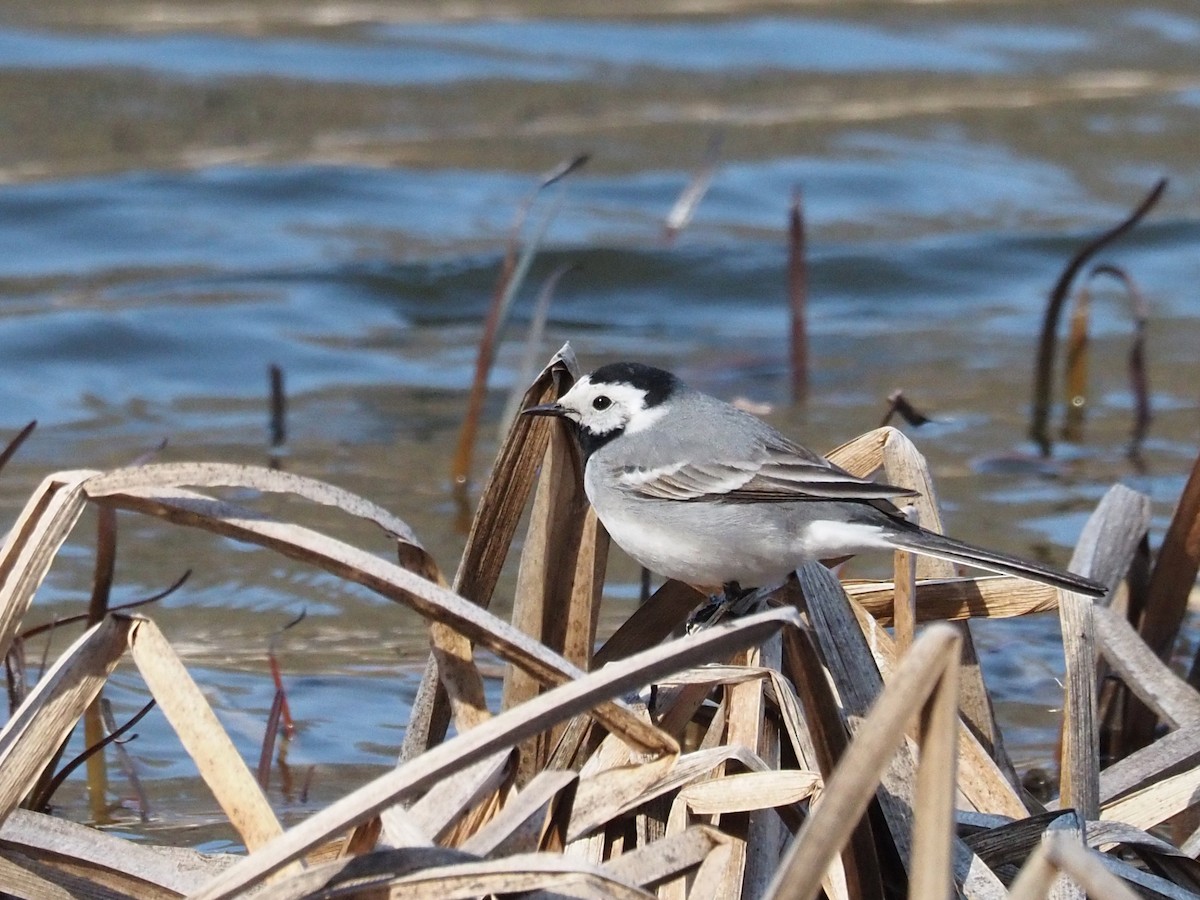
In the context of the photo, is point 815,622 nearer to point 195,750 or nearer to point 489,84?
point 195,750

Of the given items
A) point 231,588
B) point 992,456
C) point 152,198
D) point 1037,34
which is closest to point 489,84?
point 152,198

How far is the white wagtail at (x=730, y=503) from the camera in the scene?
4.17m

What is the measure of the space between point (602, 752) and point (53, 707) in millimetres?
1126

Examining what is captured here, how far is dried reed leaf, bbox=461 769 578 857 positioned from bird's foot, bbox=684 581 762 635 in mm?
1014

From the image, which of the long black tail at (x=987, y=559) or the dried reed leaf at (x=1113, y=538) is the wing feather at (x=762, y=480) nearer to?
the long black tail at (x=987, y=559)

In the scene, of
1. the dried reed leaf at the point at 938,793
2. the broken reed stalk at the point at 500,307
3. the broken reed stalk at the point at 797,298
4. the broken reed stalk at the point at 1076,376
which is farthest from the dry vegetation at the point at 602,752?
the broken reed stalk at the point at 1076,376

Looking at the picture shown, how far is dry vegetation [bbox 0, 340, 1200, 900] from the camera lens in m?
2.94

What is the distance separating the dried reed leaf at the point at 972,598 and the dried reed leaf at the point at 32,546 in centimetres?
182

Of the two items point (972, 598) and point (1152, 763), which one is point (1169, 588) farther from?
point (972, 598)

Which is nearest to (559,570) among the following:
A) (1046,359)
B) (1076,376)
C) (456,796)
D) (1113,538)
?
(456,796)

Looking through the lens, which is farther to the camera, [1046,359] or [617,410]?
[1046,359]

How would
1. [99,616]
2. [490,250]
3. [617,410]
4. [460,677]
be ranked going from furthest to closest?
[490,250] < [617,410] < [99,616] < [460,677]

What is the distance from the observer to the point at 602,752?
3.65 m

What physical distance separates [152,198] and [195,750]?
392 inches
